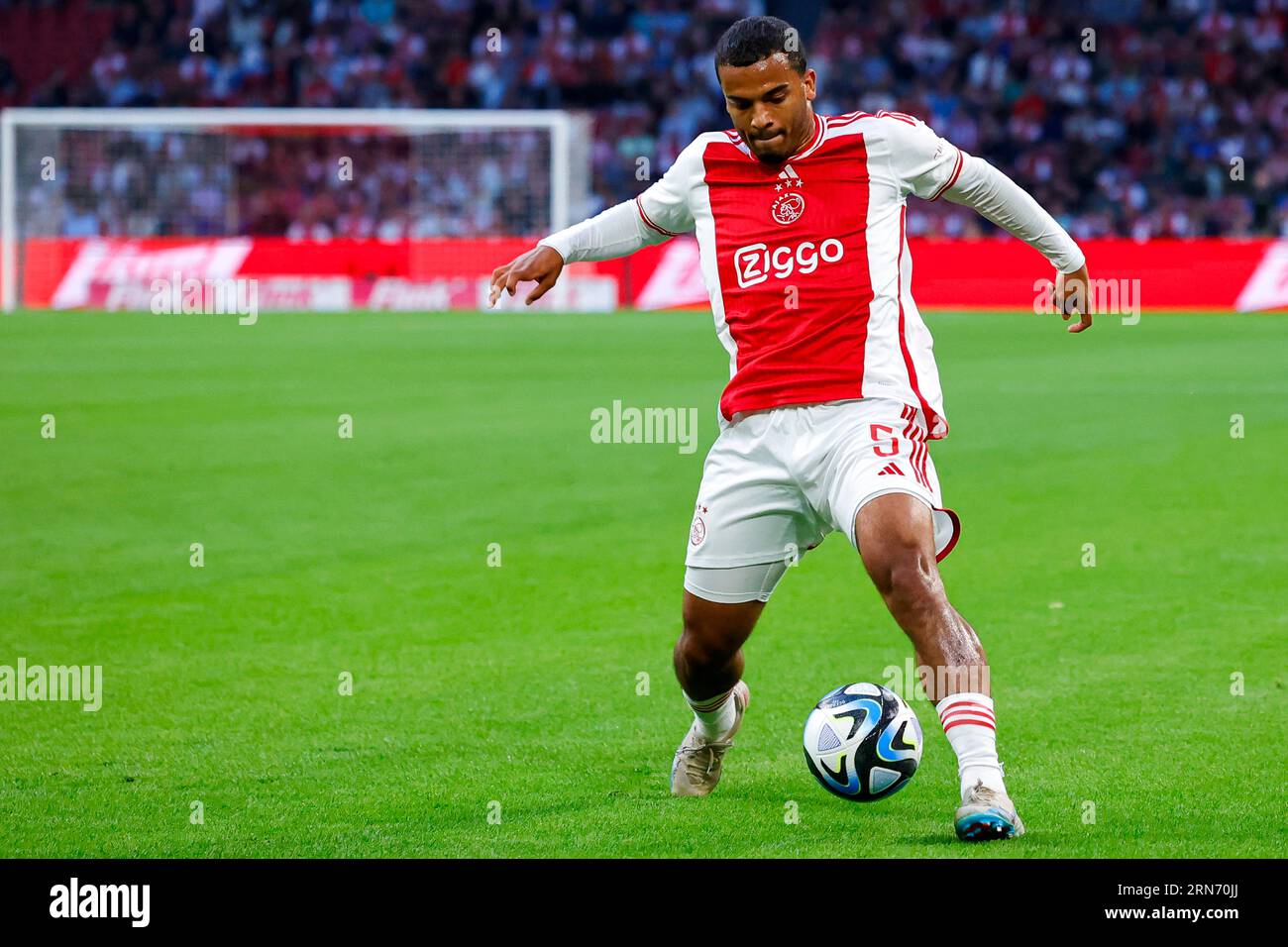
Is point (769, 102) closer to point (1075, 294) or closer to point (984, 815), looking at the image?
point (1075, 294)

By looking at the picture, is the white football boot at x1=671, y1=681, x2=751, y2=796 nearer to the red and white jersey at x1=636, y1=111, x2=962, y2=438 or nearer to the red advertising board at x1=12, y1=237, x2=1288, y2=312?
the red and white jersey at x1=636, y1=111, x2=962, y2=438

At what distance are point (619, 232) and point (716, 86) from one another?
32.7 m

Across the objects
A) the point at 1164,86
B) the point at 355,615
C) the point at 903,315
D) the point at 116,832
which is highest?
the point at 1164,86

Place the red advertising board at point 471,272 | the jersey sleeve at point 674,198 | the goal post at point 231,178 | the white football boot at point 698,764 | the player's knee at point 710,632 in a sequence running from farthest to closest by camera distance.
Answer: the goal post at point 231,178, the red advertising board at point 471,272, the white football boot at point 698,764, the jersey sleeve at point 674,198, the player's knee at point 710,632

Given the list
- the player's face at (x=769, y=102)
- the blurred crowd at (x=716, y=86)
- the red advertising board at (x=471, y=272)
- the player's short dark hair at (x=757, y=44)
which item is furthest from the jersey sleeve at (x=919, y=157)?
the blurred crowd at (x=716, y=86)

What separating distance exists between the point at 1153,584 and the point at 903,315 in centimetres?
394

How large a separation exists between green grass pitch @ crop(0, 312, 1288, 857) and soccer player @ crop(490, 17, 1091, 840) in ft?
2.58

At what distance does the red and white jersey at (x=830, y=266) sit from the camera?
4938mm

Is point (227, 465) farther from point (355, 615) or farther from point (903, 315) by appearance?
point (903, 315)

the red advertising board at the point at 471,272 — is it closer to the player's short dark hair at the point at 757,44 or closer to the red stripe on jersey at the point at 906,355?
the red stripe on jersey at the point at 906,355

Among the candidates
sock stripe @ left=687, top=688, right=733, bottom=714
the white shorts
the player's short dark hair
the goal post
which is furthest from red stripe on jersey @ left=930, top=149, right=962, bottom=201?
the goal post

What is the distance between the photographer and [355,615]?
794 centimetres

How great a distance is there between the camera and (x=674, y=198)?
5.27 metres

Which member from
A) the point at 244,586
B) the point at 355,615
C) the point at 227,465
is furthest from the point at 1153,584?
the point at 227,465
